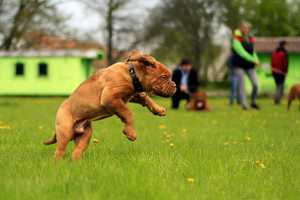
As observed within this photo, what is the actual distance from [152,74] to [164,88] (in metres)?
0.21

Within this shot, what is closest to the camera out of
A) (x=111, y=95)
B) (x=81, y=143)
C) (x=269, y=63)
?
(x=111, y=95)

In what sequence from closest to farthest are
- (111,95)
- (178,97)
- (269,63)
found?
(111,95)
(178,97)
(269,63)

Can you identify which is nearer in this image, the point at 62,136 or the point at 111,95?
the point at 111,95

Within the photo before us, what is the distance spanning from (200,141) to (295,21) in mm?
62566

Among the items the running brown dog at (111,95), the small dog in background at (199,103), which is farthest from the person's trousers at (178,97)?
the running brown dog at (111,95)

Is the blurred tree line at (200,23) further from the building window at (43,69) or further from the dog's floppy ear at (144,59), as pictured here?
the dog's floppy ear at (144,59)

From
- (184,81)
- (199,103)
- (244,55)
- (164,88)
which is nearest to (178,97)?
(184,81)

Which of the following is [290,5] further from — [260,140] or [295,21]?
[260,140]

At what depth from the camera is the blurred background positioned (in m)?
38.0

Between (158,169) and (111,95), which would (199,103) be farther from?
(158,169)

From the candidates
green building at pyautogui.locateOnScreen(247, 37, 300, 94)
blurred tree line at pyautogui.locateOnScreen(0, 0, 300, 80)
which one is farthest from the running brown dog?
blurred tree line at pyautogui.locateOnScreen(0, 0, 300, 80)

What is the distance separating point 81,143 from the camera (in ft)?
21.6

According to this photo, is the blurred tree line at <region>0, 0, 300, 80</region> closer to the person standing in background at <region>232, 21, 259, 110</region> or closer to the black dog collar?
the person standing in background at <region>232, 21, 259, 110</region>

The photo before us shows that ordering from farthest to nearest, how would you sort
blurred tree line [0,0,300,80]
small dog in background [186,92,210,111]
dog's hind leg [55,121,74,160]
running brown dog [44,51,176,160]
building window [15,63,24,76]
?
blurred tree line [0,0,300,80] → building window [15,63,24,76] → small dog in background [186,92,210,111] → dog's hind leg [55,121,74,160] → running brown dog [44,51,176,160]
